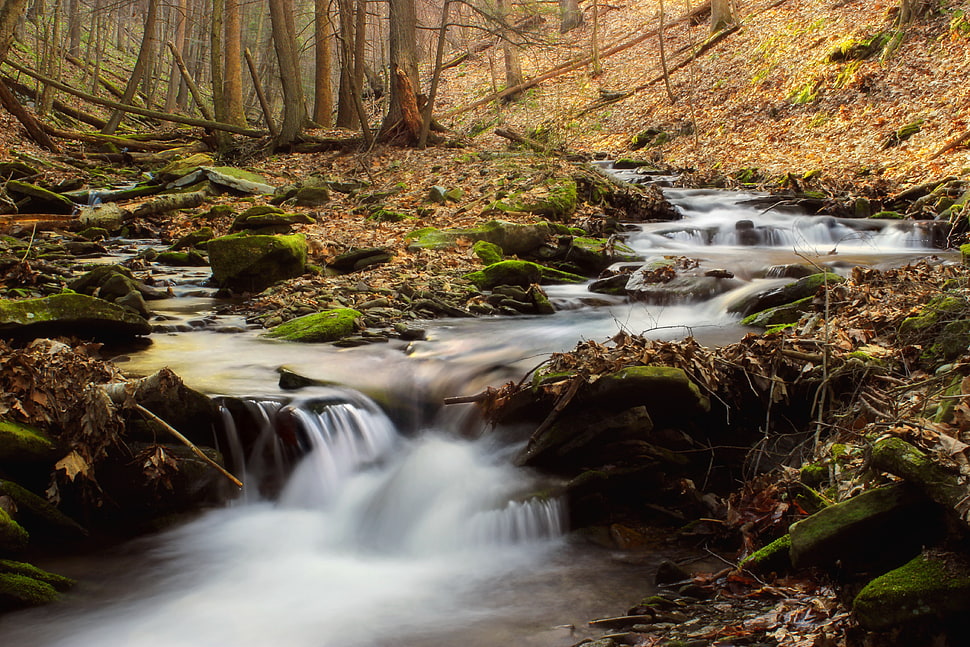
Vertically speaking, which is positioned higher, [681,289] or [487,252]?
[487,252]

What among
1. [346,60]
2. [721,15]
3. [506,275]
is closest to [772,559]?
[506,275]

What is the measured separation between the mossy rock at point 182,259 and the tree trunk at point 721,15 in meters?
19.2

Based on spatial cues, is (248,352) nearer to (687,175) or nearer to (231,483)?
(231,483)

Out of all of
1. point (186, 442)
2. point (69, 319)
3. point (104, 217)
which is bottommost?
point (186, 442)

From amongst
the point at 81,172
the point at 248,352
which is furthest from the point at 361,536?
the point at 81,172

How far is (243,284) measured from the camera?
948 cm

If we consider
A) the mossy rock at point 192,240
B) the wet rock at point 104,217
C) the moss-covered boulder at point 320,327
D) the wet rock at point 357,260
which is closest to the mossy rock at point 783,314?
the moss-covered boulder at point 320,327

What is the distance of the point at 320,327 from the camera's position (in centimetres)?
758

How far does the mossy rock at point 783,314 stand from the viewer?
679 cm

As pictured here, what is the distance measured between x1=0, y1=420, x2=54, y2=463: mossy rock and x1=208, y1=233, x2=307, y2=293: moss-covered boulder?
5127mm

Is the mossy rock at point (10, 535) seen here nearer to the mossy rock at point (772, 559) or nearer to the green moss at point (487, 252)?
the mossy rock at point (772, 559)

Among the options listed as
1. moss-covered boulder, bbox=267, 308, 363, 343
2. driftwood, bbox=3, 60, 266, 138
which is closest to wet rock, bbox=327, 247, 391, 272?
moss-covered boulder, bbox=267, 308, 363, 343

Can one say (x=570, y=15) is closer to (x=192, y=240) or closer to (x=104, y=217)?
(x=104, y=217)

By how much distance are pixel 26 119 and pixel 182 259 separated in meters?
9.53
